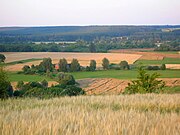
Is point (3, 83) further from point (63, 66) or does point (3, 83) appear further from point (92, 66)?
point (92, 66)

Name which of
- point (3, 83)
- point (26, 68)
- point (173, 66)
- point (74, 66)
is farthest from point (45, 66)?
point (3, 83)

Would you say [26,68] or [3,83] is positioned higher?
[3,83]

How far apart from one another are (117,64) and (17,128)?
5883 cm

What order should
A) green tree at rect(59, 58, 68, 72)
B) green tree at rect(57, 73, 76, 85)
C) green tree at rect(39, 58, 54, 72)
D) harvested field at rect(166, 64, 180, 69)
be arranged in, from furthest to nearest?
green tree at rect(59, 58, 68, 72), green tree at rect(39, 58, 54, 72), harvested field at rect(166, 64, 180, 69), green tree at rect(57, 73, 76, 85)

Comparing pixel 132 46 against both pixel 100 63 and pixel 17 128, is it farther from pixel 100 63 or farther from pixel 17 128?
pixel 17 128

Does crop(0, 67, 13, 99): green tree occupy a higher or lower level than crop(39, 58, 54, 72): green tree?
higher

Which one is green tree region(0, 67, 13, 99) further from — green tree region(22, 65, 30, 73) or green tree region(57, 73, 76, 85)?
green tree region(22, 65, 30, 73)

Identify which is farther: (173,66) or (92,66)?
(92,66)

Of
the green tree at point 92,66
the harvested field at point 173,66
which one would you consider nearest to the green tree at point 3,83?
the harvested field at point 173,66

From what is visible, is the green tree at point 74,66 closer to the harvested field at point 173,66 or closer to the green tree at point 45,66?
the green tree at point 45,66

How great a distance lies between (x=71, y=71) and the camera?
190 feet

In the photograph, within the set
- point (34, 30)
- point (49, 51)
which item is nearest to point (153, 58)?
point (49, 51)

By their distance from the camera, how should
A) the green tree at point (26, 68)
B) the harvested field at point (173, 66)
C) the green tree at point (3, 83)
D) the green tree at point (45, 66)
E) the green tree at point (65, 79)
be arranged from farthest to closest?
1. the green tree at point (45, 66)
2. the harvested field at point (173, 66)
3. the green tree at point (26, 68)
4. the green tree at point (65, 79)
5. the green tree at point (3, 83)

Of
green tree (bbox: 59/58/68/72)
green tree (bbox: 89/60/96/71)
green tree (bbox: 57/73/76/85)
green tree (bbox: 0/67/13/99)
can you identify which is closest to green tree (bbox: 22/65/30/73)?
green tree (bbox: 59/58/68/72)
